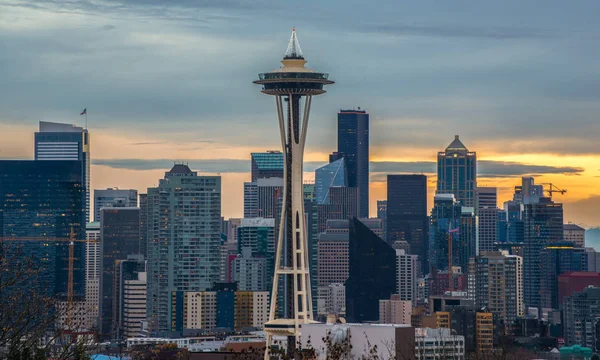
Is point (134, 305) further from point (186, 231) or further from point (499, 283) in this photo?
point (499, 283)

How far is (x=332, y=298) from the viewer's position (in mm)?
192875

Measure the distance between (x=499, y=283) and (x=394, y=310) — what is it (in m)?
15.0

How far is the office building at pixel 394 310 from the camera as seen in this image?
168 metres

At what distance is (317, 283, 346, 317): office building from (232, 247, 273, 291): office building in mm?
7663

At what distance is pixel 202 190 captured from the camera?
600 ft

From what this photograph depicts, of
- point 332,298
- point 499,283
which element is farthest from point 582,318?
point 332,298

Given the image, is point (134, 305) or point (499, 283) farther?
point (499, 283)

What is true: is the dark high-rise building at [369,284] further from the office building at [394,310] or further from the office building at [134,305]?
the office building at [134,305]

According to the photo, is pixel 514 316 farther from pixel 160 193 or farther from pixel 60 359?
pixel 60 359

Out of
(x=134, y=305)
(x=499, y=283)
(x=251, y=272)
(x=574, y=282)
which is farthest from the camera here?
(x=251, y=272)

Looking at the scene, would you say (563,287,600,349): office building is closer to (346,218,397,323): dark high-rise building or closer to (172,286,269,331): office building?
(346,218,397,323): dark high-rise building

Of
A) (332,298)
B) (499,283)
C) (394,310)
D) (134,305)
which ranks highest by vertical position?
(499,283)

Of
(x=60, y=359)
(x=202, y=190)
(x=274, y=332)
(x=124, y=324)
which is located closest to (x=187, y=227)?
(x=202, y=190)

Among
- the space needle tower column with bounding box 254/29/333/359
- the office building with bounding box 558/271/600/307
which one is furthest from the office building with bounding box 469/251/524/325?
the space needle tower column with bounding box 254/29/333/359
